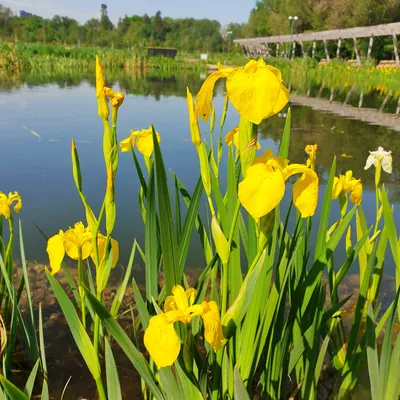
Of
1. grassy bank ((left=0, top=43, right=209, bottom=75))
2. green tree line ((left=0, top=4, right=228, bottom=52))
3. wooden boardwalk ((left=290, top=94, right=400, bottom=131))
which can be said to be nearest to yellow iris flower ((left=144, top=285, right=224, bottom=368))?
wooden boardwalk ((left=290, top=94, right=400, bottom=131))

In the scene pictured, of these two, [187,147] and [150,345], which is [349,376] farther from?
[187,147]

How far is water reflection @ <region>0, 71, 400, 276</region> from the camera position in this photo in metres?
2.69

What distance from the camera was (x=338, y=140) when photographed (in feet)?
17.2

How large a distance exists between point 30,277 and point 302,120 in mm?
5506

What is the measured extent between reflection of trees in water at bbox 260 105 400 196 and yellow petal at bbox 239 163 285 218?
3.16 metres

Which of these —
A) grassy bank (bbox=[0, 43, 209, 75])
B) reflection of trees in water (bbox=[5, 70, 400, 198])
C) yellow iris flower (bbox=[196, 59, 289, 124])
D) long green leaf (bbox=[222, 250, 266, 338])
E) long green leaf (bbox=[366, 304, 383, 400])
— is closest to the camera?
yellow iris flower (bbox=[196, 59, 289, 124])

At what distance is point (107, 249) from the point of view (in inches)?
33.9

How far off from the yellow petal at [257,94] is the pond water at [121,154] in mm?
1118

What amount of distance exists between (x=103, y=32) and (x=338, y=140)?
37.7 metres

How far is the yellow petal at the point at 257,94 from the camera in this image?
56 centimetres

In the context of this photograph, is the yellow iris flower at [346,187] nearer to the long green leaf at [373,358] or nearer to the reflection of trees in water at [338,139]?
the long green leaf at [373,358]

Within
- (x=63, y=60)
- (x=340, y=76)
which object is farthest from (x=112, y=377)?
(x=63, y=60)

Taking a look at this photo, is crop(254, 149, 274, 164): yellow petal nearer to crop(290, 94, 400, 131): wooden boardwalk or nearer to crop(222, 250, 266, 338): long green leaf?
crop(222, 250, 266, 338): long green leaf

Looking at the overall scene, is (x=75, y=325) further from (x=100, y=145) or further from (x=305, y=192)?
(x=100, y=145)
